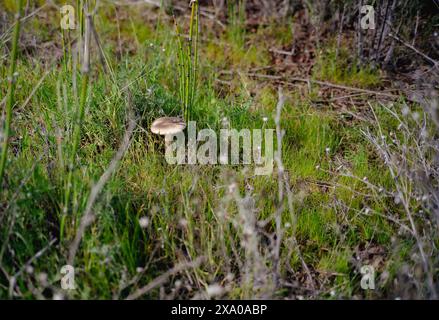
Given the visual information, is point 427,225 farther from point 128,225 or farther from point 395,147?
point 128,225

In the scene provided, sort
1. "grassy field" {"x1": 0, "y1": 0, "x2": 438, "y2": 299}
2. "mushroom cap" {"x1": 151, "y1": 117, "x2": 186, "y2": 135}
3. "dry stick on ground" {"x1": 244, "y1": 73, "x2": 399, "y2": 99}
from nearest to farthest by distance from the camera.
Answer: "grassy field" {"x1": 0, "y1": 0, "x2": 438, "y2": 299}, "mushroom cap" {"x1": 151, "y1": 117, "x2": 186, "y2": 135}, "dry stick on ground" {"x1": 244, "y1": 73, "x2": 399, "y2": 99}

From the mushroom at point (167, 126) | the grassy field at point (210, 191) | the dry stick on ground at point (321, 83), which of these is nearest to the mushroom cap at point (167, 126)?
the mushroom at point (167, 126)

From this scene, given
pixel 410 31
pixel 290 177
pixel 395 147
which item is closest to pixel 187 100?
pixel 290 177

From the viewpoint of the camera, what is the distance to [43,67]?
3.38 m

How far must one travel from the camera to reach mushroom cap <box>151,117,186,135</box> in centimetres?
245

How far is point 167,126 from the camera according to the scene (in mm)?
2473

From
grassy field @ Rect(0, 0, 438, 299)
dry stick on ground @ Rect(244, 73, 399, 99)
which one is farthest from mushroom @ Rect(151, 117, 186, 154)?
dry stick on ground @ Rect(244, 73, 399, 99)

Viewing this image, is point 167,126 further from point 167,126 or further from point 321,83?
point 321,83

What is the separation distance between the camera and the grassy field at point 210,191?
1.93m

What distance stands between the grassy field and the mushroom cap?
132 millimetres

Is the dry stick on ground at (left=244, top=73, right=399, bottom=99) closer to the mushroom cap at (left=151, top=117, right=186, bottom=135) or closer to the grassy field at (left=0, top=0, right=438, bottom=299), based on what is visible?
the grassy field at (left=0, top=0, right=438, bottom=299)

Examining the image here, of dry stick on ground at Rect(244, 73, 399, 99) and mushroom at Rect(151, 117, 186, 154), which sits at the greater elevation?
dry stick on ground at Rect(244, 73, 399, 99)

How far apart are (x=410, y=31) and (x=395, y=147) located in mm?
1390

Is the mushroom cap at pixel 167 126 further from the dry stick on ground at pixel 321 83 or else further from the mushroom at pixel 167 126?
the dry stick on ground at pixel 321 83
